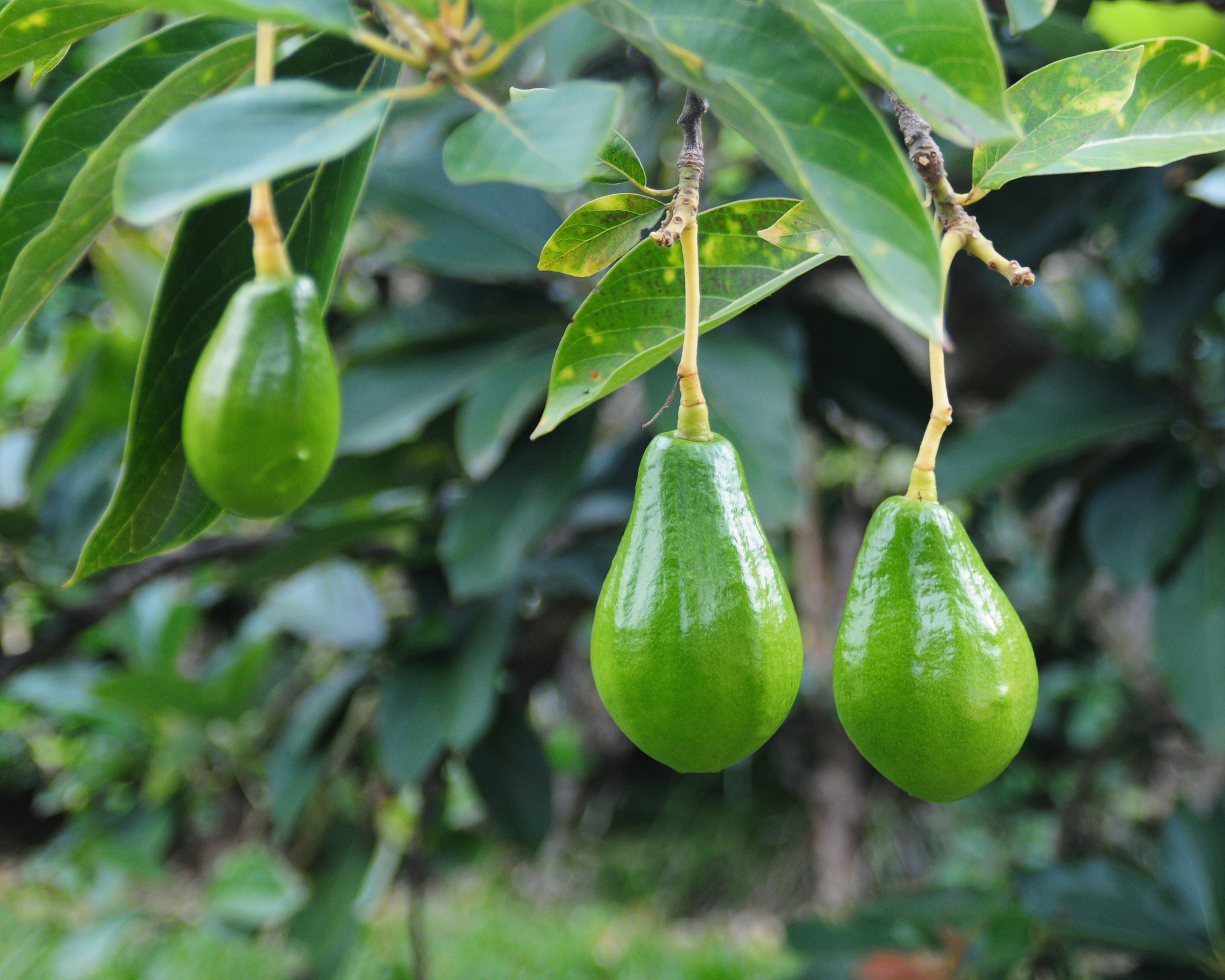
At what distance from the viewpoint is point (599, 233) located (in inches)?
22.8

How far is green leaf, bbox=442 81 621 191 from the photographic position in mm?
352

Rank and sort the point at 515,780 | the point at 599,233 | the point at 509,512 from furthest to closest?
the point at 515,780
the point at 509,512
the point at 599,233

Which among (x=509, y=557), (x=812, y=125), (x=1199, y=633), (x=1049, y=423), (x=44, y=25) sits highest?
(x=44, y=25)

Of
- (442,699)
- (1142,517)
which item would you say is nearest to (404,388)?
(442,699)

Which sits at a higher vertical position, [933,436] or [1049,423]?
[933,436]

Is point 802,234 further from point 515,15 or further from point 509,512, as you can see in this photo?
point 509,512

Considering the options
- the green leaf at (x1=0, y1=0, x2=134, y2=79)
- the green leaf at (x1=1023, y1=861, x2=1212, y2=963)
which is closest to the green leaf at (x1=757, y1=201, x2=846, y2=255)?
the green leaf at (x1=0, y1=0, x2=134, y2=79)

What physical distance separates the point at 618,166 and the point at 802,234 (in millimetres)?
117

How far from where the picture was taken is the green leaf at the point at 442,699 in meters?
1.39

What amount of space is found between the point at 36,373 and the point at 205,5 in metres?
2.21

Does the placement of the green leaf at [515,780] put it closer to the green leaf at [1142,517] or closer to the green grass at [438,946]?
the green grass at [438,946]

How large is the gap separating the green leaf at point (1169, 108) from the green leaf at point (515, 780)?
4.66 feet

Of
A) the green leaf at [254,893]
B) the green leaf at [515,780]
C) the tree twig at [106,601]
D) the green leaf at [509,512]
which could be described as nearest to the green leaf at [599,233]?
the green leaf at [509,512]

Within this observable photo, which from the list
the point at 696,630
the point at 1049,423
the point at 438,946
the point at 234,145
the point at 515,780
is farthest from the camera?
the point at 438,946
